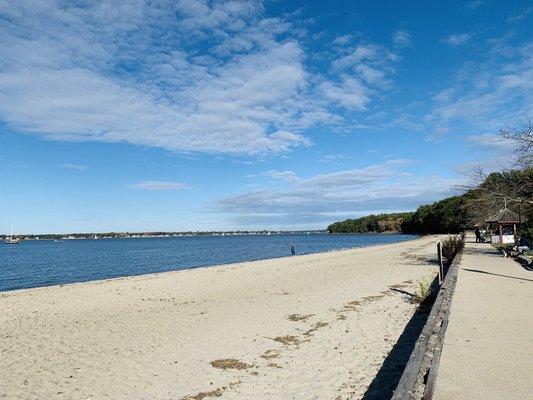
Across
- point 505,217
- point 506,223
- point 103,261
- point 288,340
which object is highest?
point 505,217

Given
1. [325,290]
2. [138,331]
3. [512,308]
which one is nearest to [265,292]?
[325,290]

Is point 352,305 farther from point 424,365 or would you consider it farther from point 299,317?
point 424,365

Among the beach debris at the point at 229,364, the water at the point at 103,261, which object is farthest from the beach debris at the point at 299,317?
the water at the point at 103,261

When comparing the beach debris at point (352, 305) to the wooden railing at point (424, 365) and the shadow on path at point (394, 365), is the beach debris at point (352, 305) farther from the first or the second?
the wooden railing at point (424, 365)

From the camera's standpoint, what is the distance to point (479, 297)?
35.4 feet

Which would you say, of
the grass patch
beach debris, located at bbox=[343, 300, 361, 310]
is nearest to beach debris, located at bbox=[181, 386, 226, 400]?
the grass patch

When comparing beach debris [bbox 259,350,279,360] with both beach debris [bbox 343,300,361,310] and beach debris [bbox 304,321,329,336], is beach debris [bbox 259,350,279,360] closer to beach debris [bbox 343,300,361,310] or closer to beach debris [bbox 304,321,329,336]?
beach debris [bbox 304,321,329,336]

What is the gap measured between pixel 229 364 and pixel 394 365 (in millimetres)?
3026

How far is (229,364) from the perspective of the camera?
794 cm

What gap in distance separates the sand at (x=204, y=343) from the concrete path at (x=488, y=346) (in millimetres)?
1464

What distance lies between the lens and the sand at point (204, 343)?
6945 mm

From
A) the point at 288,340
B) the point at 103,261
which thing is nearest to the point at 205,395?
the point at 288,340

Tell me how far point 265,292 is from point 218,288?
10.9 ft

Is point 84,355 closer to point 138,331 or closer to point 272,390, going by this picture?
point 138,331
